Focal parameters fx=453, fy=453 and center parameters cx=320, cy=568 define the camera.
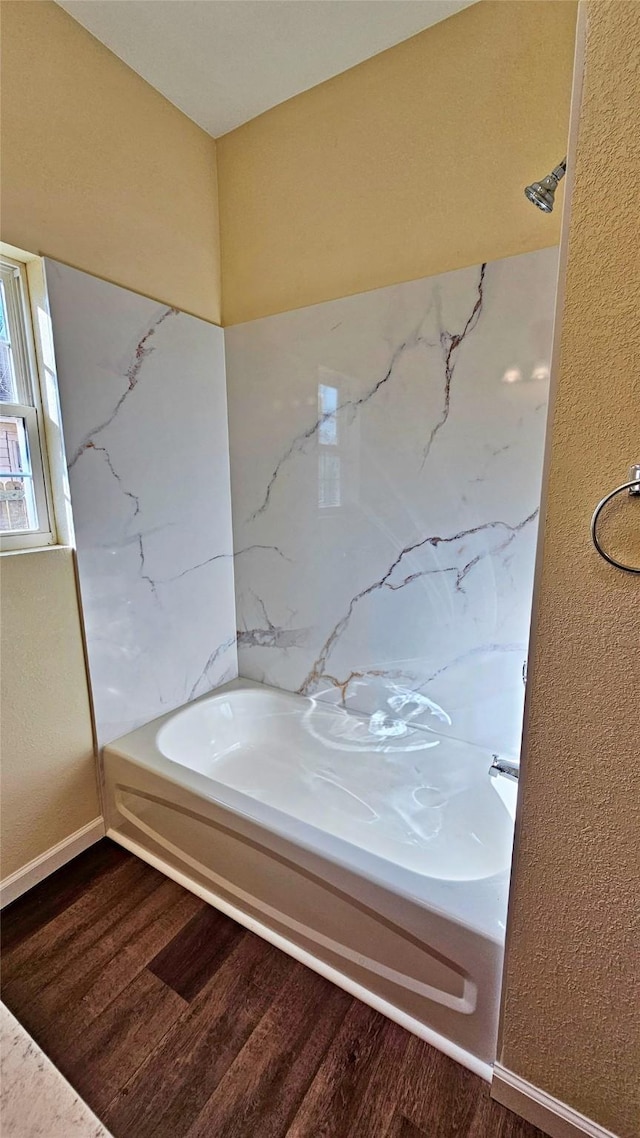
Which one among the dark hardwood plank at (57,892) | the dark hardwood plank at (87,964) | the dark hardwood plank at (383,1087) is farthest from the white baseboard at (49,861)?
the dark hardwood plank at (383,1087)

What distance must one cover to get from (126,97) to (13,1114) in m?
2.93

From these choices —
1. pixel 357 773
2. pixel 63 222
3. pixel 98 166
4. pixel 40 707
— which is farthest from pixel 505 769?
pixel 98 166

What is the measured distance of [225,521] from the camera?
7.43 ft

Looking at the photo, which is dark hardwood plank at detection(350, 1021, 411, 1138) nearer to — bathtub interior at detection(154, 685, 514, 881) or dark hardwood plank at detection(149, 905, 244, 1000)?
bathtub interior at detection(154, 685, 514, 881)

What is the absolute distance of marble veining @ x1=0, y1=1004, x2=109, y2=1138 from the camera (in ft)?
3.08

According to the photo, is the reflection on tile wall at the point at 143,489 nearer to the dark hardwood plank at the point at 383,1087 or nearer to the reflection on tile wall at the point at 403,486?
the reflection on tile wall at the point at 403,486

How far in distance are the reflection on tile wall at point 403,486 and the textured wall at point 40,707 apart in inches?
34.9

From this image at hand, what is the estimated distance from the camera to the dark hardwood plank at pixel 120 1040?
1104mm

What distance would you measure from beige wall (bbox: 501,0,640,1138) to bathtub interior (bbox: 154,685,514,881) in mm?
531

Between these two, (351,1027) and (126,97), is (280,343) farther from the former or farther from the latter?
(351,1027)

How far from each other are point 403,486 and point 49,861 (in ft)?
6.41

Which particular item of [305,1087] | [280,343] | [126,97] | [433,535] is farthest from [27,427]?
[305,1087]

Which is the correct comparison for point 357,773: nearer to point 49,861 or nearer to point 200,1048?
point 200,1048

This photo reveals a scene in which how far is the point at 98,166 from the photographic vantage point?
159 cm
